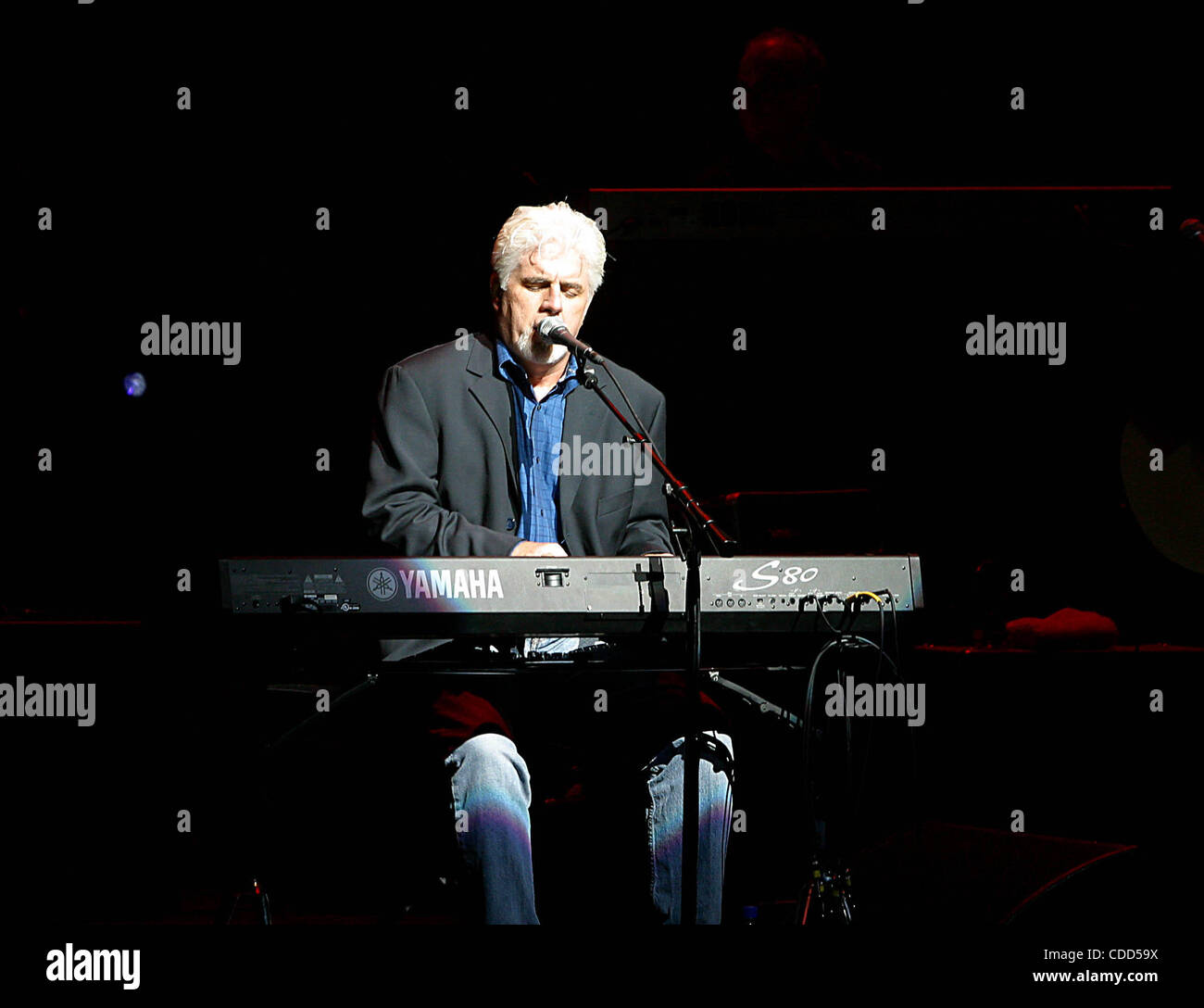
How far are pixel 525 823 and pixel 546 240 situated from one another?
1.35 meters

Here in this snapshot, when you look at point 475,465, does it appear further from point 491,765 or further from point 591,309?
point 591,309

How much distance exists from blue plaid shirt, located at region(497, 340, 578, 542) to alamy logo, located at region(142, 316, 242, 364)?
4.25ft

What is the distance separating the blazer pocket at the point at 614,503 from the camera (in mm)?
2746

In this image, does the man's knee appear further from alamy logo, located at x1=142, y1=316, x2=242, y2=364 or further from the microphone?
alamy logo, located at x1=142, y1=316, x2=242, y2=364

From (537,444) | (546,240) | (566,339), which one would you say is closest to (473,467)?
(537,444)

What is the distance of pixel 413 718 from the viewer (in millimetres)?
2506

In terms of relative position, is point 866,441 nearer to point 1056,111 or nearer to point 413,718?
point 1056,111

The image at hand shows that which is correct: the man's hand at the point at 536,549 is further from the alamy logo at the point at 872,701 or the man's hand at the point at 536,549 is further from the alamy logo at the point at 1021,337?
the alamy logo at the point at 1021,337
